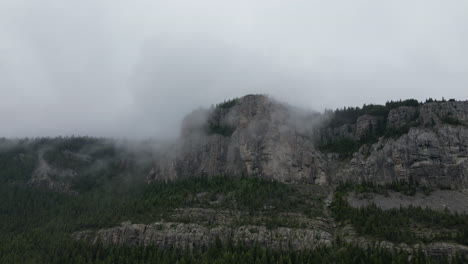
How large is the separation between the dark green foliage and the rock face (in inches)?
595

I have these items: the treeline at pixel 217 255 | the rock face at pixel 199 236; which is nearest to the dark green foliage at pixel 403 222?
the treeline at pixel 217 255

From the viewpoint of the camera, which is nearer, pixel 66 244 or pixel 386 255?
pixel 386 255

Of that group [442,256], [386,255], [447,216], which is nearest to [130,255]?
[386,255]

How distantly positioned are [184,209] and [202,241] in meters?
27.1

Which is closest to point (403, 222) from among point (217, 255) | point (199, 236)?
point (217, 255)

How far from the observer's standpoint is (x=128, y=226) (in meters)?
182

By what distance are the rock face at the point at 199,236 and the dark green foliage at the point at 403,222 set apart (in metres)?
15.1

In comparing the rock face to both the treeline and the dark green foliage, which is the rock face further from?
the dark green foliage

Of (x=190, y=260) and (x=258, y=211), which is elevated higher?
(x=258, y=211)

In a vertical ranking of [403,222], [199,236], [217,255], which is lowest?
[217,255]

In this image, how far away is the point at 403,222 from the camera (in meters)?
166

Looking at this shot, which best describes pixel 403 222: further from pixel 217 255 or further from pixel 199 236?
pixel 199 236

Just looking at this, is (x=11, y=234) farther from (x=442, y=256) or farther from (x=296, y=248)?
(x=442, y=256)

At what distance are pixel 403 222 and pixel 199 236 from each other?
73.7m
